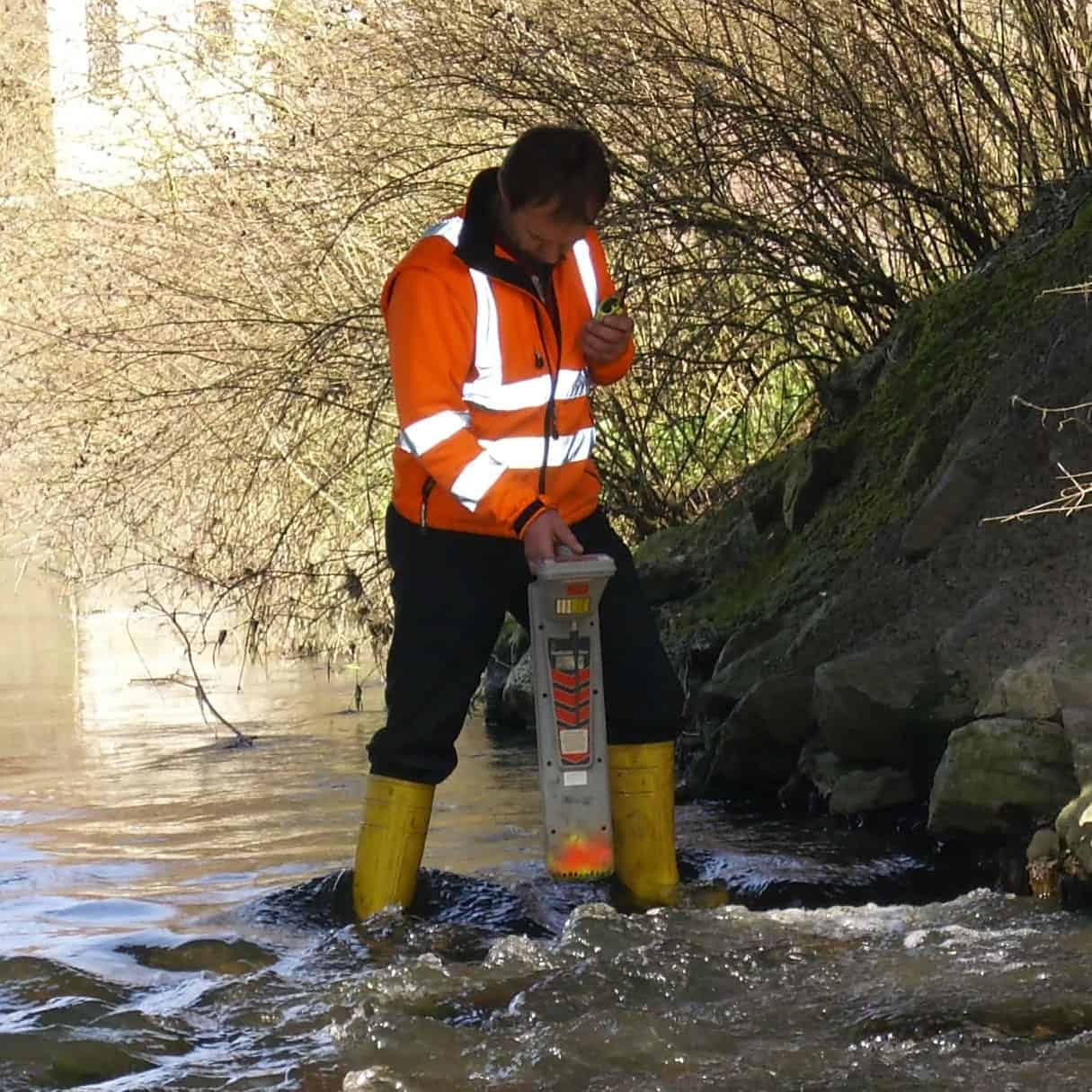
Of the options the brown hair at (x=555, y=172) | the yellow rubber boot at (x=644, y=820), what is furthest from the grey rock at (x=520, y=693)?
the brown hair at (x=555, y=172)

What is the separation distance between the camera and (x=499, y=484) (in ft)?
15.2

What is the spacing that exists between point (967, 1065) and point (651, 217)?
4.67 m

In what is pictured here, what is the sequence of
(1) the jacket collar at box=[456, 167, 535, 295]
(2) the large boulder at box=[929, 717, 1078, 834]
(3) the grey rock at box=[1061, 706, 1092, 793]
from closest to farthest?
(1) the jacket collar at box=[456, 167, 535, 295] < (3) the grey rock at box=[1061, 706, 1092, 793] < (2) the large boulder at box=[929, 717, 1078, 834]

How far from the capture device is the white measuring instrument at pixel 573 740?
492 centimetres

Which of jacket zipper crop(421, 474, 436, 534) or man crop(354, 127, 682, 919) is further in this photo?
jacket zipper crop(421, 474, 436, 534)

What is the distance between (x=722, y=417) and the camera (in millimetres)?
9508

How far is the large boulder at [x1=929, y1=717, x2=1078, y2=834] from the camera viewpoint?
5387 mm

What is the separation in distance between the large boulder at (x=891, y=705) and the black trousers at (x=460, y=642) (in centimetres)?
118

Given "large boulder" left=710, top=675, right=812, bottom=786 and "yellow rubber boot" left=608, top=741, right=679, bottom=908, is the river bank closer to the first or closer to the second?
"large boulder" left=710, top=675, right=812, bottom=786

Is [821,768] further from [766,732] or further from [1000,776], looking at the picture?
[1000,776]

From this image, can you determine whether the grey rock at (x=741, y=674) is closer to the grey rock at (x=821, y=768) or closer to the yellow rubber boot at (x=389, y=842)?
the grey rock at (x=821, y=768)

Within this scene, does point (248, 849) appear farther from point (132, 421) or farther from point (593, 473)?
point (132, 421)

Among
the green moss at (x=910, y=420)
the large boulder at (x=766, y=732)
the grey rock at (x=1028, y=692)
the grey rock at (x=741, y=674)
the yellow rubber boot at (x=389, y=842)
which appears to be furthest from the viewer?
the green moss at (x=910, y=420)

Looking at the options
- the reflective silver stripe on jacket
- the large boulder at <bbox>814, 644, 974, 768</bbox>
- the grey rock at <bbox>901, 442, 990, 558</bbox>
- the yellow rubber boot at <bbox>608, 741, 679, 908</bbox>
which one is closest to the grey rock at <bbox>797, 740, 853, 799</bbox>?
the large boulder at <bbox>814, 644, 974, 768</bbox>
